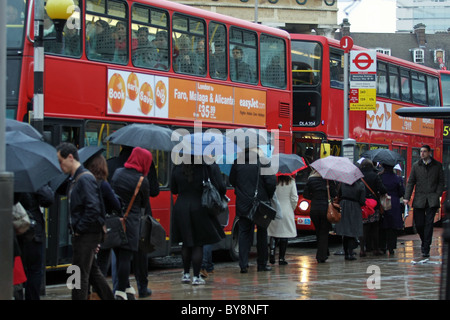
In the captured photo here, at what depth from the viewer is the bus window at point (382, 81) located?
23.0 meters

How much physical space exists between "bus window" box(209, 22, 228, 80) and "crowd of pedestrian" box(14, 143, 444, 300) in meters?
2.22

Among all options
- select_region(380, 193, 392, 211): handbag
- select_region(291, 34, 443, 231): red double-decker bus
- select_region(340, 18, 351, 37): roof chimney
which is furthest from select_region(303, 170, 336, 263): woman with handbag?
select_region(340, 18, 351, 37): roof chimney

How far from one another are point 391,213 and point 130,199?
311 inches

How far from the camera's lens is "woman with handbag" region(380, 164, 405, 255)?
1634 cm

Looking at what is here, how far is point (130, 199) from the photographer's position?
9.66m

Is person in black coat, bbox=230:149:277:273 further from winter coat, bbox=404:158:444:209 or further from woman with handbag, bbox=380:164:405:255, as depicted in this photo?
woman with handbag, bbox=380:164:405:255

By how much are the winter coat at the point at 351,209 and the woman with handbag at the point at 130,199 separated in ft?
19.9

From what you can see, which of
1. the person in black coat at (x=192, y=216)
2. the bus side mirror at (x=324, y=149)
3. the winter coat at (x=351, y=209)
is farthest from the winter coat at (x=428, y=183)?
the person in black coat at (x=192, y=216)

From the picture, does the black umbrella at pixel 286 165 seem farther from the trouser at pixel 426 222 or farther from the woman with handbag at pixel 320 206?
the trouser at pixel 426 222

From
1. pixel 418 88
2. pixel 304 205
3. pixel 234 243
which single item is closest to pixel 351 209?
pixel 234 243

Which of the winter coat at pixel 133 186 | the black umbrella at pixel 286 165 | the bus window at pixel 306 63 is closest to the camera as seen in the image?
the winter coat at pixel 133 186

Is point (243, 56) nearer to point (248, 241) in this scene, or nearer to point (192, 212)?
point (248, 241)

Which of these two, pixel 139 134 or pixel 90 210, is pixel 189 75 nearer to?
pixel 139 134
